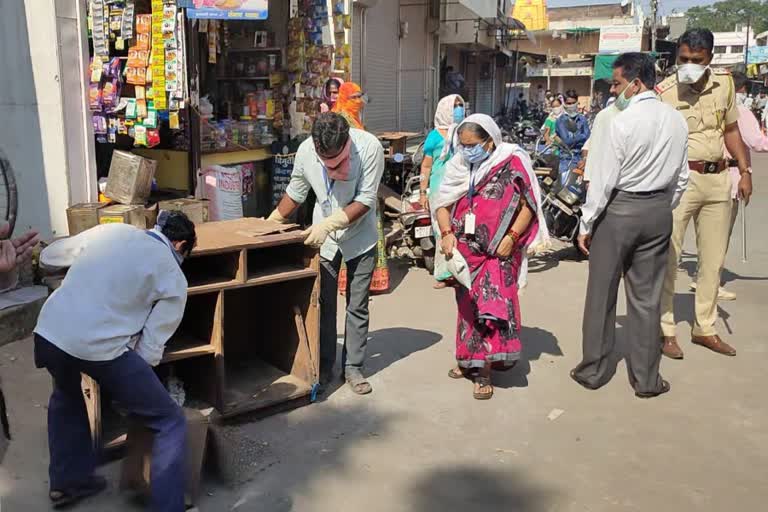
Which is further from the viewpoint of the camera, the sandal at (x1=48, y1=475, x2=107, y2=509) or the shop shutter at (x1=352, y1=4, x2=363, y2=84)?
the shop shutter at (x1=352, y1=4, x2=363, y2=84)

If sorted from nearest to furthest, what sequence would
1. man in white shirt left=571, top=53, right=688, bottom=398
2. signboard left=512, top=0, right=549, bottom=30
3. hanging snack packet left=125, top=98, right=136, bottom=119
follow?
man in white shirt left=571, top=53, right=688, bottom=398
hanging snack packet left=125, top=98, right=136, bottom=119
signboard left=512, top=0, right=549, bottom=30

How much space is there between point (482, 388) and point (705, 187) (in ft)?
7.02

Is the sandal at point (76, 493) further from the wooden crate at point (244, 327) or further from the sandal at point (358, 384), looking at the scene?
the sandal at point (358, 384)

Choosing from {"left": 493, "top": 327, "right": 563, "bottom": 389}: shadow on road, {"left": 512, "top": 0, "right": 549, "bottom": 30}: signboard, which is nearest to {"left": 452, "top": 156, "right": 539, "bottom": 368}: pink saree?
{"left": 493, "top": 327, "right": 563, "bottom": 389}: shadow on road

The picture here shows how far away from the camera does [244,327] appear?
4.50 metres

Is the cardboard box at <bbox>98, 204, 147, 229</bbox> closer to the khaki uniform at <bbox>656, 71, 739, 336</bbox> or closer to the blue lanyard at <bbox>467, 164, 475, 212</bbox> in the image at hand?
the blue lanyard at <bbox>467, 164, 475, 212</bbox>

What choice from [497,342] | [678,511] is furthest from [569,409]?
[678,511]

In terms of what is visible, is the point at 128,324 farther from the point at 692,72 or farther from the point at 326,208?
the point at 692,72

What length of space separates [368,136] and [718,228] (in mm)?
2611

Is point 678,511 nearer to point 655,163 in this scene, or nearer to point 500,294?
point 500,294

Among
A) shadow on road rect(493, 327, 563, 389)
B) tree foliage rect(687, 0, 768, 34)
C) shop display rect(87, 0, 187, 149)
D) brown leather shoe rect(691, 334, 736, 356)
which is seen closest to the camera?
shadow on road rect(493, 327, 563, 389)

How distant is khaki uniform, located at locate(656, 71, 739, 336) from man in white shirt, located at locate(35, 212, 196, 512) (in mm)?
3476

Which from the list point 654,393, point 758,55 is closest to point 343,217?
point 654,393

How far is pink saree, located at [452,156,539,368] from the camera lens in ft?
13.9
